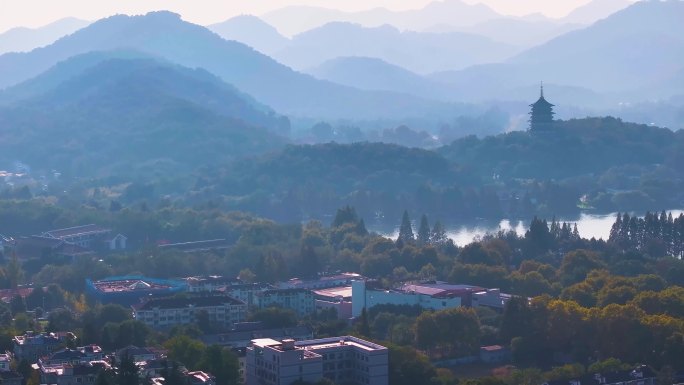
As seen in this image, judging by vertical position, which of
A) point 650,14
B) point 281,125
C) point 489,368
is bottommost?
point 489,368

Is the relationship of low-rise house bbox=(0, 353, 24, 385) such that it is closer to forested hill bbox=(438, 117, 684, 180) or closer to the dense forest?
the dense forest

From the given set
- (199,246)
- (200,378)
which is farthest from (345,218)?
(200,378)

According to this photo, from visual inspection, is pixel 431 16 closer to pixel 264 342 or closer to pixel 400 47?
pixel 400 47

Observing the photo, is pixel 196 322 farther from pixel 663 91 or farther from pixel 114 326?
pixel 663 91

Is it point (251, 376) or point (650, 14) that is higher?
point (650, 14)

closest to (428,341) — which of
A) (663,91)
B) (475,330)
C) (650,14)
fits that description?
(475,330)

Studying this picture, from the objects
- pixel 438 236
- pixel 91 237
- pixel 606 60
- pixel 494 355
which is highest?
pixel 606 60

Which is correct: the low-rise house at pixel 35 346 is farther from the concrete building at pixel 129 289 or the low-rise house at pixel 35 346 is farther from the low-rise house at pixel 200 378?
the concrete building at pixel 129 289
